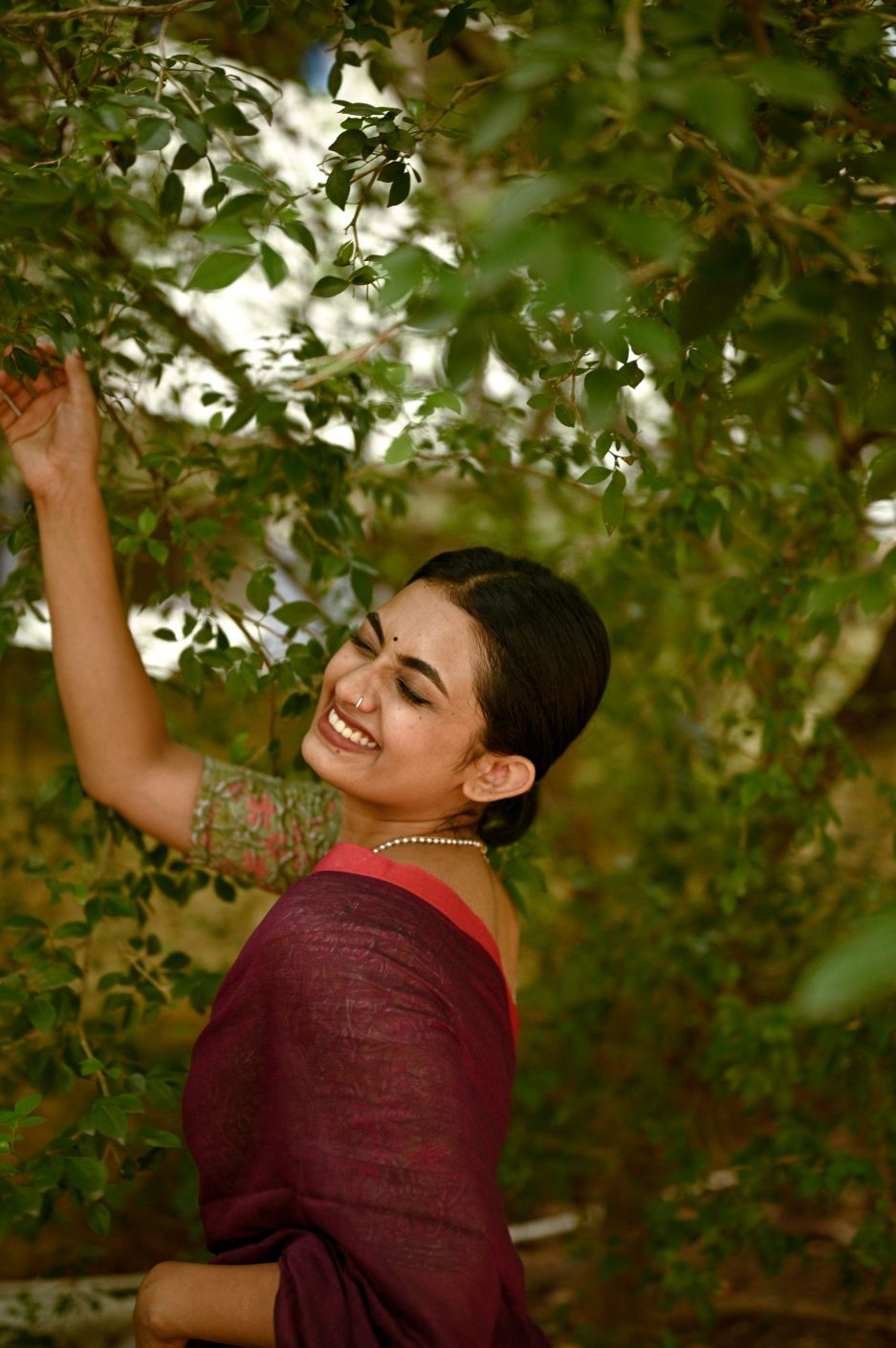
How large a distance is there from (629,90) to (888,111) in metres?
0.36

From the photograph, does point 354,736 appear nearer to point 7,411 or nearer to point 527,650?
point 527,650

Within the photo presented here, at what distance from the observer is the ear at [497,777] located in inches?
64.3

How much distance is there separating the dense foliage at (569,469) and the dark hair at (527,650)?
156 millimetres

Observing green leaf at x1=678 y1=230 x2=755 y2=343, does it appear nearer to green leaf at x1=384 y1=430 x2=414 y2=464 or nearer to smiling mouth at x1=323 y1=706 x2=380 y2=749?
green leaf at x1=384 y1=430 x2=414 y2=464

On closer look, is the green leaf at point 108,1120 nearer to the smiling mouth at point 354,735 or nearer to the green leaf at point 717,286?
the smiling mouth at point 354,735

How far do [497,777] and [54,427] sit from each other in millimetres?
779

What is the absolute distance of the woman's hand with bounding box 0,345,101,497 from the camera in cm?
171

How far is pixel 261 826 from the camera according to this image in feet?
6.33

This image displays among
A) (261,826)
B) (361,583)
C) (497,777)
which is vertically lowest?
(261,826)

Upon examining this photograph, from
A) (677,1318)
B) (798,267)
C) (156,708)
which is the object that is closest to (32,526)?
(156,708)

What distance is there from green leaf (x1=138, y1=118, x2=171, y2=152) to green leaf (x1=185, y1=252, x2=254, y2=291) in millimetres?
318

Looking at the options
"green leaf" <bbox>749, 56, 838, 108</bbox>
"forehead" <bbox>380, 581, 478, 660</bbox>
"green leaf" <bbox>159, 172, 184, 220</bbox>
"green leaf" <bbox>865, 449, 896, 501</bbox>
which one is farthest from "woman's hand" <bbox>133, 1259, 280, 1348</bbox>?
"green leaf" <bbox>159, 172, 184, 220</bbox>

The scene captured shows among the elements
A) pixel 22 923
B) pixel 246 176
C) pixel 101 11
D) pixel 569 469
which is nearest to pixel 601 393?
pixel 246 176

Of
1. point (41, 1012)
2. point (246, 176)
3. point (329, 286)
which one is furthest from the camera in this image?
point (41, 1012)
